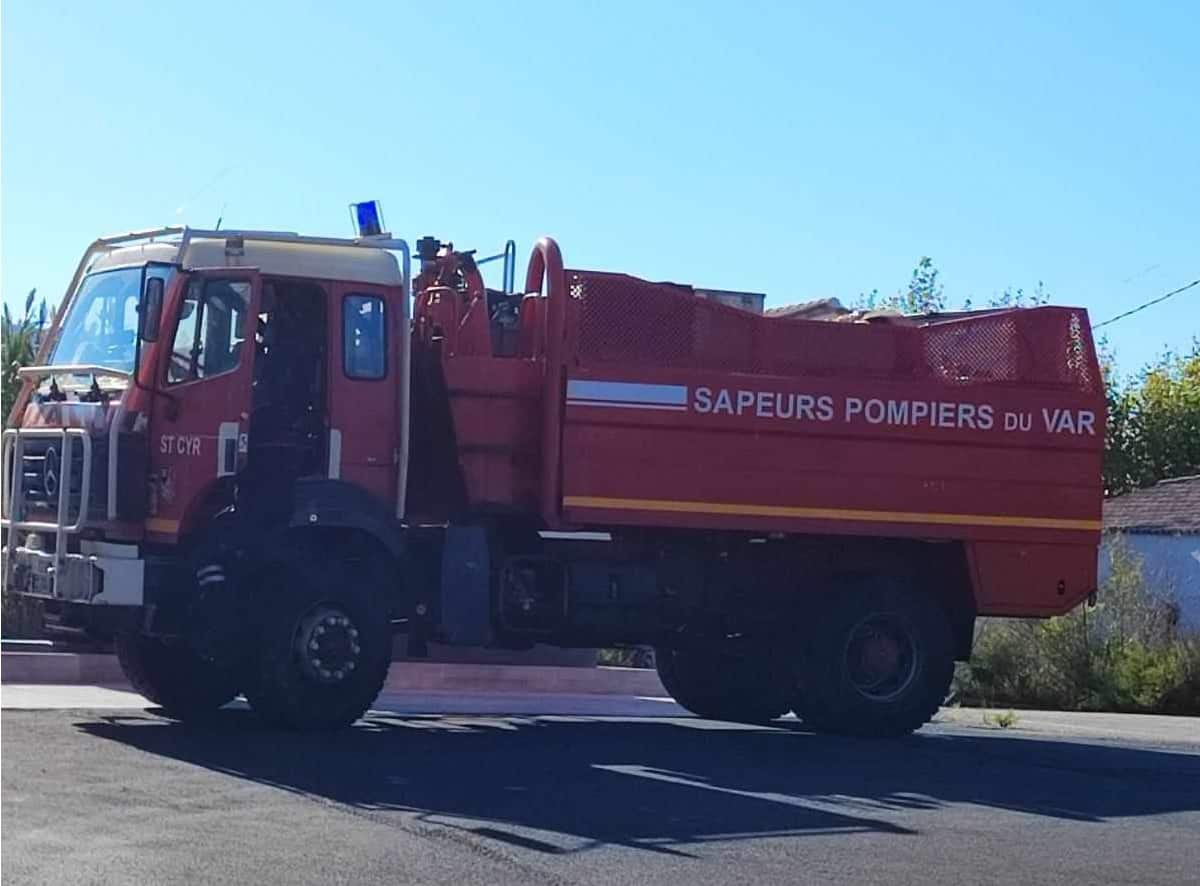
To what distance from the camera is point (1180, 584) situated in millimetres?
30297

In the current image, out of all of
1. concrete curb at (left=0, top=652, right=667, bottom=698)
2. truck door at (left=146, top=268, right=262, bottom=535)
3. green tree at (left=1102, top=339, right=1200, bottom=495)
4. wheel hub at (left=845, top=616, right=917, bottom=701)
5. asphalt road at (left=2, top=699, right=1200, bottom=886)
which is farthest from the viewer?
green tree at (left=1102, top=339, right=1200, bottom=495)

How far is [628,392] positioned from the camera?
14.2 meters

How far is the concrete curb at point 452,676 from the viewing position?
54.2ft

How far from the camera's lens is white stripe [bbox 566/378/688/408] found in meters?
14.1

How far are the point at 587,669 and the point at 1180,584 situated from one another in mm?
13745

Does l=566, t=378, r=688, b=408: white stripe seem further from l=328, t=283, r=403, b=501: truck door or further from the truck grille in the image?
the truck grille

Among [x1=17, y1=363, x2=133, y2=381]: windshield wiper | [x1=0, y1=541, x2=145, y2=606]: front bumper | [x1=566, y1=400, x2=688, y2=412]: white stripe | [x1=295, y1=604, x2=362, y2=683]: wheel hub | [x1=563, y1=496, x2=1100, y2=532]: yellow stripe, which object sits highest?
[x1=17, y1=363, x2=133, y2=381]: windshield wiper

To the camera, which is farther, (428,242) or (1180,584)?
(1180,584)

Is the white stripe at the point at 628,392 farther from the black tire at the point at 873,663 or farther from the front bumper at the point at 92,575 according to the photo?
the front bumper at the point at 92,575

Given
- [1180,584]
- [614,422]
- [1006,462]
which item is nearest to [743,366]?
[614,422]

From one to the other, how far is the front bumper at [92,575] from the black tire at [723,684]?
4783 mm

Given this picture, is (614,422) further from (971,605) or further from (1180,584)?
(1180,584)

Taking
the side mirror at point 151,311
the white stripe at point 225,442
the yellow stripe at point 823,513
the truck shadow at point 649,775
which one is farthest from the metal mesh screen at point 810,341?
the side mirror at point 151,311

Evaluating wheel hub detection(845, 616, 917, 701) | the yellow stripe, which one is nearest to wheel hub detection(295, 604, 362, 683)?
the yellow stripe
